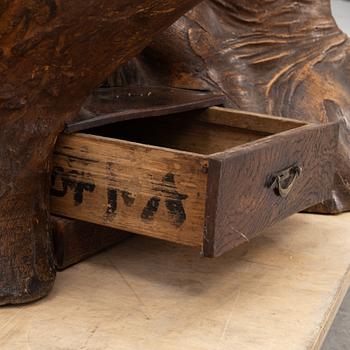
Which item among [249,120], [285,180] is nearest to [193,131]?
[249,120]

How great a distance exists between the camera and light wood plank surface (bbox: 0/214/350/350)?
1.13 m

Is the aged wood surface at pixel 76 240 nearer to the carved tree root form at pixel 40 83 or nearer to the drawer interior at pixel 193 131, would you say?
the carved tree root form at pixel 40 83

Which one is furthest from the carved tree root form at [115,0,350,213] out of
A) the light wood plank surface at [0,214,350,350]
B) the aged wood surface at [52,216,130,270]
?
the aged wood surface at [52,216,130,270]

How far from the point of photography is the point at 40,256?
123 cm

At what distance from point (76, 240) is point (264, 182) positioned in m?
0.30

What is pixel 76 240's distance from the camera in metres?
1.33

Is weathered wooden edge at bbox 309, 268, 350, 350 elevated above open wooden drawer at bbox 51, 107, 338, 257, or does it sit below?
below

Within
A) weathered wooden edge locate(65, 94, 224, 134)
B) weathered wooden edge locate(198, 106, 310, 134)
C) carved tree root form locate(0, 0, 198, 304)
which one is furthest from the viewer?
weathered wooden edge locate(198, 106, 310, 134)

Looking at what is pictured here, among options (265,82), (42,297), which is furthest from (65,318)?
(265,82)

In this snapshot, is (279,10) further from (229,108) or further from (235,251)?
(235,251)

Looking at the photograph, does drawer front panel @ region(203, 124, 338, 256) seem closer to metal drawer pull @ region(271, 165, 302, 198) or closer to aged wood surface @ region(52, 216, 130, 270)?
metal drawer pull @ region(271, 165, 302, 198)

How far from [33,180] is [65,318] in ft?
0.63

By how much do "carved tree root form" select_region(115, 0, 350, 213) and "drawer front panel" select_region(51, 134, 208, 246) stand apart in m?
0.41

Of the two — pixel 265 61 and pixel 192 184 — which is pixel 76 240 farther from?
pixel 265 61
